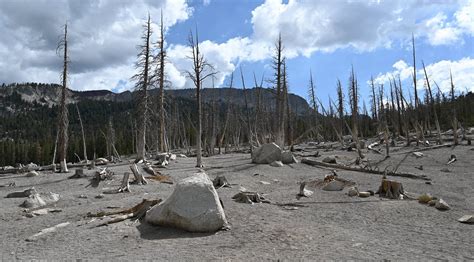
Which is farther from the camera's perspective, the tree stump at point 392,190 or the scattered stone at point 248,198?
the tree stump at point 392,190

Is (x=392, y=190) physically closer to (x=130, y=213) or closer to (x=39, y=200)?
(x=130, y=213)

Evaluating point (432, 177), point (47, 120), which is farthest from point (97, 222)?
point (47, 120)

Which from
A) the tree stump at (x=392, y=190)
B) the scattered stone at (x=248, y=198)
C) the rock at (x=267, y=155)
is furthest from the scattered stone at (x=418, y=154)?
the scattered stone at (x=248, y=198)

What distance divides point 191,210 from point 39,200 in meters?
7.07

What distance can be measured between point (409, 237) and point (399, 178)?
1130 centimetres

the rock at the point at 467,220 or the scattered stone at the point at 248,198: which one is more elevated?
the scattered stone at the point at 248,198

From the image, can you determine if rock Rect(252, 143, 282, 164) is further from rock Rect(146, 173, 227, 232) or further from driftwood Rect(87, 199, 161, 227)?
rock Rect(146, 173, 227, 232)

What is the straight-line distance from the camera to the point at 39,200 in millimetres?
13664

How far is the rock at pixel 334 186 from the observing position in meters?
15.7

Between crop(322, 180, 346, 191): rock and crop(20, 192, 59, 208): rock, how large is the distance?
988cm

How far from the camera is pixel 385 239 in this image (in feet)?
29.0

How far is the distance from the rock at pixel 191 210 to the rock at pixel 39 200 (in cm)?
554

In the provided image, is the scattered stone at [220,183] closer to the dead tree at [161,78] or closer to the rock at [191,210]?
the rock at [191,210]

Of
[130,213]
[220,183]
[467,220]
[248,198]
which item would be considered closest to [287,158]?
[220,183]
